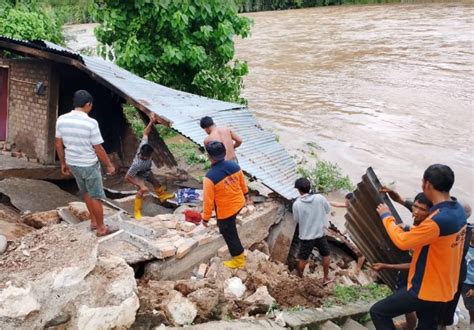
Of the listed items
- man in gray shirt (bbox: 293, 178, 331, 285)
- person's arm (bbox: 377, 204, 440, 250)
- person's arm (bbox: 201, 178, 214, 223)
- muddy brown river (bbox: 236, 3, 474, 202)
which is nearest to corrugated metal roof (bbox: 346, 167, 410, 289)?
man in gray shirt (bbox: 293, 178, 331, 285)

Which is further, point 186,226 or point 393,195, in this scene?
point 186,226

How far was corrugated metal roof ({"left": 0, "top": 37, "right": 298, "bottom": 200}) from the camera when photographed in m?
6.32

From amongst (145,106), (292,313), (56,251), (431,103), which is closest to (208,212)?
(292,313)

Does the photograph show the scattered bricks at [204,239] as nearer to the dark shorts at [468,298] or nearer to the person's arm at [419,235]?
the person's arm at [419,235]

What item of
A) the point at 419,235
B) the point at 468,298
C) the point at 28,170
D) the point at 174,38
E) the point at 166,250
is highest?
the point at 174,38

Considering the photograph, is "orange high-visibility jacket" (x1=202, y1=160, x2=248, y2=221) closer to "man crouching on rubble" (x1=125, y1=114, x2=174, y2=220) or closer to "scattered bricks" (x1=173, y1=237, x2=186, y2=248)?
"scattered bricks" (x1=173, y1=237, x2=186, y2=248)

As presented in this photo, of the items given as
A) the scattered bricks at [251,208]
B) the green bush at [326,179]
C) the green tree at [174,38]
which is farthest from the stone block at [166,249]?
the green tree at [174,38]

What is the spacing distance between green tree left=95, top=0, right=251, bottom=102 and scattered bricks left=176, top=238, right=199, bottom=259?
21.3 feet

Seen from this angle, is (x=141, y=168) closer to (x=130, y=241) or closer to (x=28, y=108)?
(x=130, y=241)

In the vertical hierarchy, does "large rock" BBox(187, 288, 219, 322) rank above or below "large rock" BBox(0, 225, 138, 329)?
below

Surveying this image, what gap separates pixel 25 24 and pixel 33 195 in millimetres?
7391

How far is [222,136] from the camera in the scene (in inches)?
234

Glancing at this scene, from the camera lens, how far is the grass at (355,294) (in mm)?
5062

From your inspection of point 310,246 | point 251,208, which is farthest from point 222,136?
point 310,246
